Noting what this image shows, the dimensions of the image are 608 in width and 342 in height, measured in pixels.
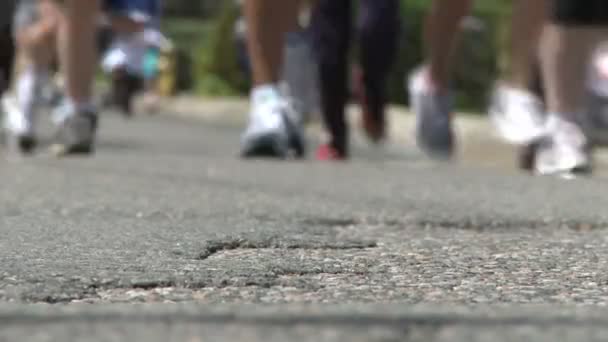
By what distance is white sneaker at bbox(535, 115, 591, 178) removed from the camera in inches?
179

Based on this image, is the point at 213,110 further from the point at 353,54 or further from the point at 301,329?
the point at 301,329

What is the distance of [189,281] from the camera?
7.36ft

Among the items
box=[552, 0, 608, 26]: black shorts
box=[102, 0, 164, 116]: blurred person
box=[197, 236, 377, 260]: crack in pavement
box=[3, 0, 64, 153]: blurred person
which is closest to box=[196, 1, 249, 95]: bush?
box=[102, 0, 164, 116]: blurred person

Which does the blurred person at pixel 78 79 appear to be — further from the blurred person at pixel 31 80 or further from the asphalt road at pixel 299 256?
the asphalt road at pixel 299 256

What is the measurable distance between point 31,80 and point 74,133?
3.12 feet

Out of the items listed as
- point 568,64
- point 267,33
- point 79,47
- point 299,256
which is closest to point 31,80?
point 79,47

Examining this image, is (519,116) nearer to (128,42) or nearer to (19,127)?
(19,127)

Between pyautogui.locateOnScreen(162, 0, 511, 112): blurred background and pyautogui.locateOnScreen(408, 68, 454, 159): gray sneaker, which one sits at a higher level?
pyautogui.locateOnScreen(162, 0, 511, 112): blurred background

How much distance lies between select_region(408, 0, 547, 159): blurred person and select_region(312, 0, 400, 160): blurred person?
16 centimetres

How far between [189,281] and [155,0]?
7.56 m

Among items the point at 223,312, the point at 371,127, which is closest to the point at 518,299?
the point at 223,312

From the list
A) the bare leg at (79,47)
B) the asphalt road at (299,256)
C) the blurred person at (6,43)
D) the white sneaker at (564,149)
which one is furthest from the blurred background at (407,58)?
the asphalt road at (299,256)

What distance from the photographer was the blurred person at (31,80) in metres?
5.91

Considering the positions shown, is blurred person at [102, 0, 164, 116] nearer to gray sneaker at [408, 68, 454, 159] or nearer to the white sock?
gray sneaker at [408, 68, 454, 159]
